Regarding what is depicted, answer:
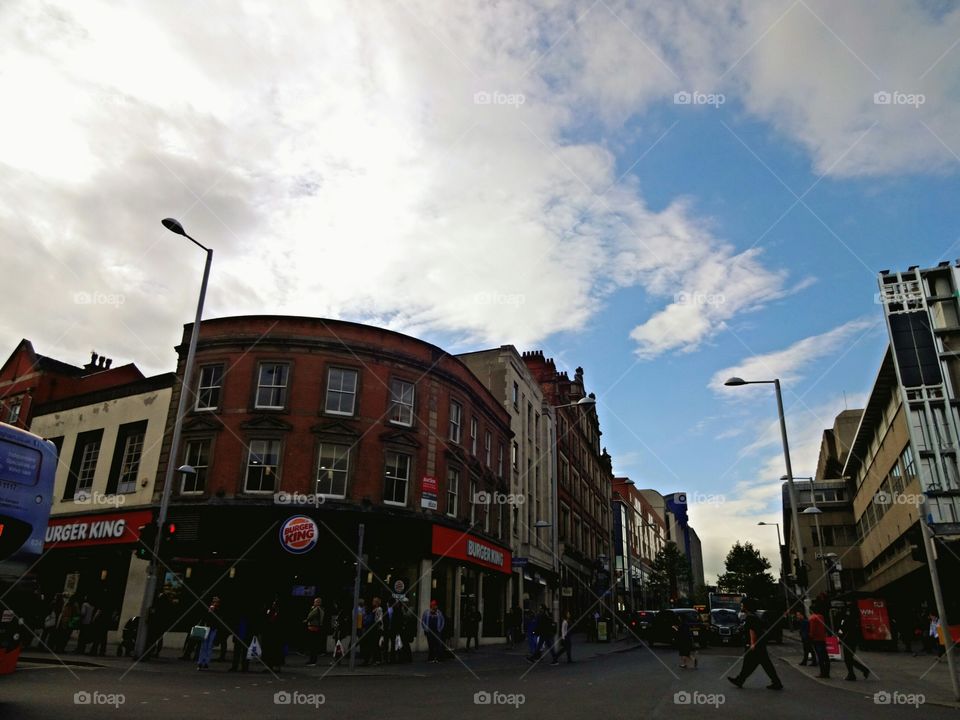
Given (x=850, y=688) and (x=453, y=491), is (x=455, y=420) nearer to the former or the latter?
(x=453, y=491)

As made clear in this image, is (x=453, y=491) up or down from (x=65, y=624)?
up

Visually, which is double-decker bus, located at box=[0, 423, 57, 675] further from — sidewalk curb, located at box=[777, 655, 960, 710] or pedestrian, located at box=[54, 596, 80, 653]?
sidewalk curb, located at box=[777, 655, 960, 710]

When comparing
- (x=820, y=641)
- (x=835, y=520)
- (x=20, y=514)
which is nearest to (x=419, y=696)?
(x=20, y=514)

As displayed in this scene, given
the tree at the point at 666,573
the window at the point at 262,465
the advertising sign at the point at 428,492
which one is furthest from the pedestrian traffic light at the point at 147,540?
the tree at the point at 666,573

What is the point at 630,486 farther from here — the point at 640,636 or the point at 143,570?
the point at 143,570

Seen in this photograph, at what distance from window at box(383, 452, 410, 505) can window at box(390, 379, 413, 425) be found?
57.5 inches

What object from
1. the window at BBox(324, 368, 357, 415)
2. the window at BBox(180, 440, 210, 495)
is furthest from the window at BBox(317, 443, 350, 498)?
A: the window at BBox(180, 440, 210, 495)

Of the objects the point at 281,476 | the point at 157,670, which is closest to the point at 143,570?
the point at 281,476

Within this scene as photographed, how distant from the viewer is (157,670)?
14.7m

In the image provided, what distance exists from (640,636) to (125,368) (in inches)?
1199

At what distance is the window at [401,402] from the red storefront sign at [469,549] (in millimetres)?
4423

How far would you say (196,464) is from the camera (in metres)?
25.0

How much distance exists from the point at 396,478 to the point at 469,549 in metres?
5.30

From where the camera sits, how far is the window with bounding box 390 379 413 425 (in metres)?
27.4
